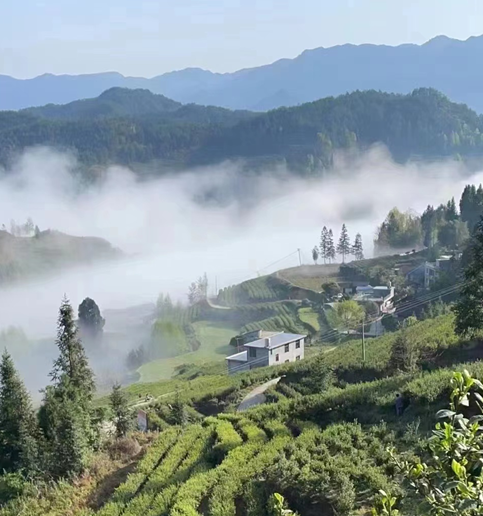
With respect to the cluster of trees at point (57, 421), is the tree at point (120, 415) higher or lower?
lower

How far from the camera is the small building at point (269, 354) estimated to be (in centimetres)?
3977

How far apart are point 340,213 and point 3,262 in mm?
96856

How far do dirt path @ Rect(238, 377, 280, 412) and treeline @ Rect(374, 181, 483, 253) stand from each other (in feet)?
135

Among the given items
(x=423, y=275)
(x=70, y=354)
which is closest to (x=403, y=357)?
(x=70, y=354)

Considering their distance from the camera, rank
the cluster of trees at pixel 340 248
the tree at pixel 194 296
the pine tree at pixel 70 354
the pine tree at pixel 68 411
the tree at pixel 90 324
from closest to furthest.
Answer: the pine tree at pixel 68 411
the pine tree at pixel 70 354
the tree at pixel 90 324
the tree at pixel 194 296
the cluster of trees at pixel 340 248

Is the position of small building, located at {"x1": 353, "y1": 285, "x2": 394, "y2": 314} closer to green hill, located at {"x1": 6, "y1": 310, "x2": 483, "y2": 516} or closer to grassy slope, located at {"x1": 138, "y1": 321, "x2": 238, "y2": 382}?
grassy slope, located at {"x1": 138, "y1": 321, "x2": 238, "y2": 382}

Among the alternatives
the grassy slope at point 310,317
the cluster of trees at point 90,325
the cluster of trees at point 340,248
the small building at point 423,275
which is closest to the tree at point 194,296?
the cluster of trees at point 90,325

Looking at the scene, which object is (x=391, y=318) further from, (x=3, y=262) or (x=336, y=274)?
(x=3, y=262)

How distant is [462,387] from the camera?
8.05 ft

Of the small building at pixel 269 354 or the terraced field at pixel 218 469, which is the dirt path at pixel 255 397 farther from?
the small building at pixel 269 354

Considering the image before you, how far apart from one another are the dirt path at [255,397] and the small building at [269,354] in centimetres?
1149

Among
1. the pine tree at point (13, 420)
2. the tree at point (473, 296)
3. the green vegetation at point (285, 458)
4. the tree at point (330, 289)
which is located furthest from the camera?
the tree at point (330, 289)

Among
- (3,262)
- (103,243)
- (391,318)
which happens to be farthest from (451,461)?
(103,243)

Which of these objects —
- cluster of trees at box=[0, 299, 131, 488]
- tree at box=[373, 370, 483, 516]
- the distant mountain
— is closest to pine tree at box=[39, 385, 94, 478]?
cluster of trees at box=[0, 299, 131, 488]
